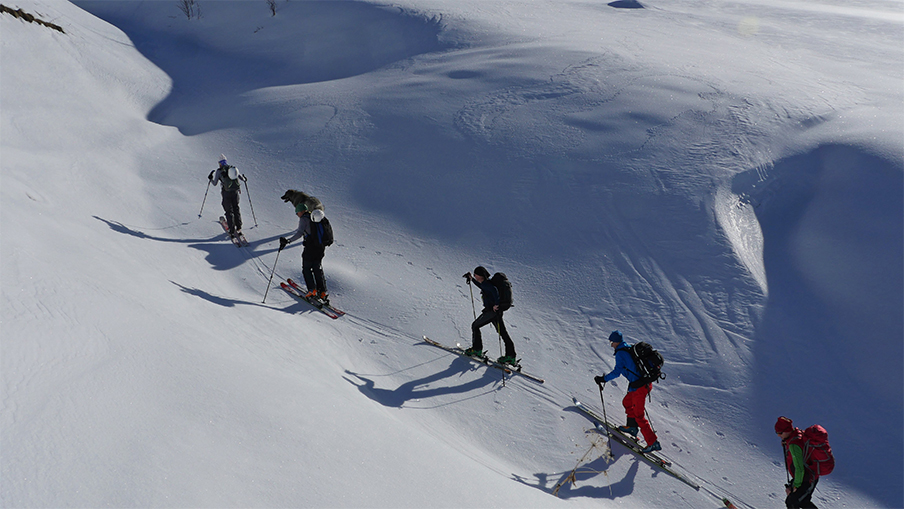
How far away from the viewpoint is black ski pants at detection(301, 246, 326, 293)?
8.70m

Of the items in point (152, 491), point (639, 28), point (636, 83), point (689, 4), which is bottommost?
Result: point (152, 491)

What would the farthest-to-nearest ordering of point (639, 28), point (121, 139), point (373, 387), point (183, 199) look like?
point (639, 28)
point (121, 139)
point (183, 199)
point (373, 387)

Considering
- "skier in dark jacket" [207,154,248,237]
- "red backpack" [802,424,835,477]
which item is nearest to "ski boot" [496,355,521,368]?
"red backpack" [802,424,835,477]

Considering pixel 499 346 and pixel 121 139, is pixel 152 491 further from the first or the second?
pixel 121 139

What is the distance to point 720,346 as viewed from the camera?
26.9ft

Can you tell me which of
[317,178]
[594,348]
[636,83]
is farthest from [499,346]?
[636,83]

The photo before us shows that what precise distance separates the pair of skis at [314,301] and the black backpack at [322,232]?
968 millimetres

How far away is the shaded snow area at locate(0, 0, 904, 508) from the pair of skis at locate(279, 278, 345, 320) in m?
0.14

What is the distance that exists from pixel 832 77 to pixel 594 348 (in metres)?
12.5

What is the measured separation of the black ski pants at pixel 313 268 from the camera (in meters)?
8.70

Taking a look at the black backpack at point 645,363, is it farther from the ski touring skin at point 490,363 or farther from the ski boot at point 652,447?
the ski touring skin at point 490,363

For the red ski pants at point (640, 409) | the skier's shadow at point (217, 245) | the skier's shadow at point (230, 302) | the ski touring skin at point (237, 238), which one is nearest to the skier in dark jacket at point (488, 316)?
the red ski pants at point (640, 409)

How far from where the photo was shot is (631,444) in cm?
657

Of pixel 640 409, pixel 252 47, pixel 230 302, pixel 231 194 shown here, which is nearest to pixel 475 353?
pixel 640 409
